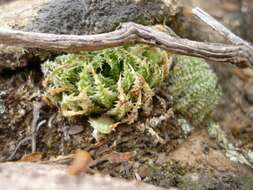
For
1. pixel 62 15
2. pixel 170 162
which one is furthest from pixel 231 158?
pixel 62 15

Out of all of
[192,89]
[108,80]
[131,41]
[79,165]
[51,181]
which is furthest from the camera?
[192,89]

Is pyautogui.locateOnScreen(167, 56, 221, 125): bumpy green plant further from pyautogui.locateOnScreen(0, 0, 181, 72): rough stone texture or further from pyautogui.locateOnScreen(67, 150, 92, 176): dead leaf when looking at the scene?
pyautogui.locateOnScreen(67, 150, 92, 176): dead leaf

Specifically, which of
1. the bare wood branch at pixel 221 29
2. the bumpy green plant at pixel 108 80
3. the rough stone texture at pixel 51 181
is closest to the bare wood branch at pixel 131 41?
the bare wood branch at pixel 221 29

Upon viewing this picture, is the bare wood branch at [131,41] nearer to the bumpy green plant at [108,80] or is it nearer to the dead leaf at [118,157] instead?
the bumpy green plant at [108,80]

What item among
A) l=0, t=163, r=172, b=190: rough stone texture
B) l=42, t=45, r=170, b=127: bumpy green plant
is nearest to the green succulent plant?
l=42, t=45, r=170, b=127: bumpy green plant

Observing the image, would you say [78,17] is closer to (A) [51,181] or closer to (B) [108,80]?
(B) [108,80]

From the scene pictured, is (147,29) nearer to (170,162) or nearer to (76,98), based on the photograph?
(76,98)

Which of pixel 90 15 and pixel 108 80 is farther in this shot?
pixel 90 15

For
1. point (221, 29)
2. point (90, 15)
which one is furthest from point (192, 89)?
point (90, 15)
